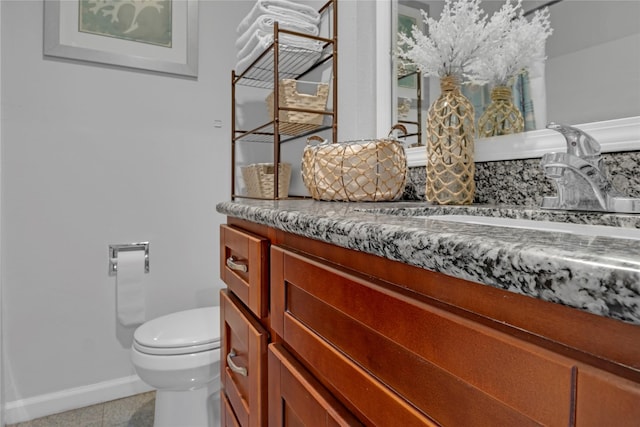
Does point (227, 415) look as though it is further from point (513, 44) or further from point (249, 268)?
point (513, 44)

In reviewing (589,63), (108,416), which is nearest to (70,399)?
(108,416)

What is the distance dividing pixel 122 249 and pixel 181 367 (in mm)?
754

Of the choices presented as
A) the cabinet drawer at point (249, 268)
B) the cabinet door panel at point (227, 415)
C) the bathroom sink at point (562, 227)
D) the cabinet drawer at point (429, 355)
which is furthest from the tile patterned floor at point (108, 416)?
the bathroom sink at point (562, 227)

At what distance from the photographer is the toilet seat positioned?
136 cm

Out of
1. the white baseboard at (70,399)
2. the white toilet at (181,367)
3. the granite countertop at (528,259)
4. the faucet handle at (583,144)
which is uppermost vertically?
the faucet handle at (583,144)

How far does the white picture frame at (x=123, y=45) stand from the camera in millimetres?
1678

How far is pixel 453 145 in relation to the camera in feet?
2.88

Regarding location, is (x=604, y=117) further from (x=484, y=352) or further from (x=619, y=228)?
(x=484, y=352)

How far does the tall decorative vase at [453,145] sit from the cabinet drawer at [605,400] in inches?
26.8

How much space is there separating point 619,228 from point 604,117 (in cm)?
26

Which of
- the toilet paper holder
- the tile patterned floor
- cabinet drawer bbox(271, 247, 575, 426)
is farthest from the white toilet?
cabinet drawer bbox(271, 247, 575, 426)

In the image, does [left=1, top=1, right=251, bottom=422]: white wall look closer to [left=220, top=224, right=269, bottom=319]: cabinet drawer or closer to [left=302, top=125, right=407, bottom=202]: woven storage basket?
[left=220, top=224, right=269, bottom=319]: cabinet drawer

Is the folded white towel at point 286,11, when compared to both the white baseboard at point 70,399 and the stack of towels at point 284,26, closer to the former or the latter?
the stack of towels at point 284,26

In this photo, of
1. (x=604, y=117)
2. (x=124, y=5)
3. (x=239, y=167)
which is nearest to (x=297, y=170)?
(x=239, y=167)
